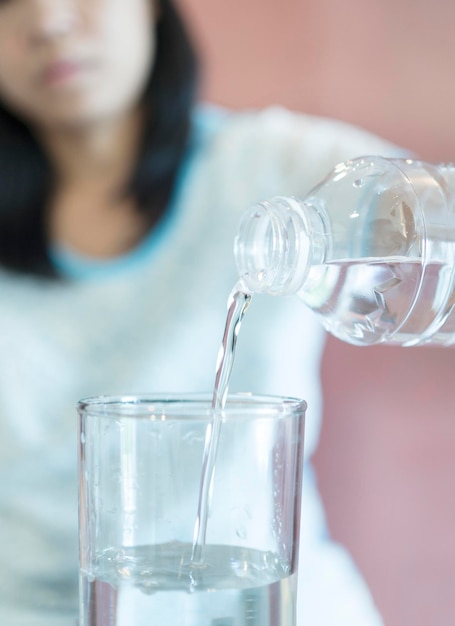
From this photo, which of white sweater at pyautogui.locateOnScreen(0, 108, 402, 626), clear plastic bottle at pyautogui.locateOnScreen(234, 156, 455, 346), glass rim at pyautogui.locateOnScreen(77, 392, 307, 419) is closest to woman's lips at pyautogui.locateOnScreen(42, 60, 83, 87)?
white sweater at pyautogui.locateOnScreen(0, 108, 402, 626)

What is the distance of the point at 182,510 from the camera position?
1.38 feet

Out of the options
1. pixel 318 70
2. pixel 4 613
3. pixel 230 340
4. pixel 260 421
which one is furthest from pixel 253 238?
pixel 318 70

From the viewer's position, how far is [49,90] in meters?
1.25

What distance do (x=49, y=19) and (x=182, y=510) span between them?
953mm

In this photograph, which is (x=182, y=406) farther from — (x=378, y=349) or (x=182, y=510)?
(x=378, y=349)

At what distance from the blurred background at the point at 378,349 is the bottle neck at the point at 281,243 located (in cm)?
74

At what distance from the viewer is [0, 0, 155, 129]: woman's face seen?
4.03 feet

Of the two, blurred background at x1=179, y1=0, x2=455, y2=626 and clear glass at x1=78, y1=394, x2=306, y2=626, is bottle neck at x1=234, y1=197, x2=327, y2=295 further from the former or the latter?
blurred background at x1=179, y1=0, x2=455, y2=626

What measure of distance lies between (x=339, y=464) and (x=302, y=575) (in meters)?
0.63

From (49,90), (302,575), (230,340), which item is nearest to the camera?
(230,340)

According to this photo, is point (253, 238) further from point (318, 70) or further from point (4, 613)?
point (318, 70)

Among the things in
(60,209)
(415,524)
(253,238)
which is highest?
(60,209)

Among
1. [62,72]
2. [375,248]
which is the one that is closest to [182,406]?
[375,248]

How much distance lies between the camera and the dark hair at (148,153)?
4.19ft
